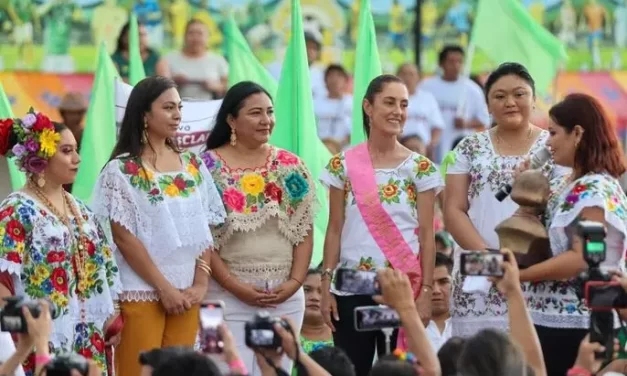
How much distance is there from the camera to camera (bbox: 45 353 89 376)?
6.86 meters

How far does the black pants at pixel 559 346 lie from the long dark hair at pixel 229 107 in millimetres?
2060

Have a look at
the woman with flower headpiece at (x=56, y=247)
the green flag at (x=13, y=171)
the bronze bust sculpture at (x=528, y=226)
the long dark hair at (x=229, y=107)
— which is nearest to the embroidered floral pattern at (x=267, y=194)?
the long dark hair at (x=229, y=107)

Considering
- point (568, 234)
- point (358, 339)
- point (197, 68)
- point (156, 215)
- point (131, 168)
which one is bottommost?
point (358, 339)

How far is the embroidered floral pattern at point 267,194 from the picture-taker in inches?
393

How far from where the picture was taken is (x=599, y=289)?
7.74 meters

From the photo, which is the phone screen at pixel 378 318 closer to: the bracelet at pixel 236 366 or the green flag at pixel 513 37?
the bracelet at pixel 236 366

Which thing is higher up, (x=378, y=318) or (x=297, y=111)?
(x=297, y=111)

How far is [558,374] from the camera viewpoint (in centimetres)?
898

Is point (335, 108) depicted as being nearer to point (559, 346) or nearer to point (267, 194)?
point (267, 194)

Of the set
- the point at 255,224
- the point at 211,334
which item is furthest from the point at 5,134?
the point at 211,334

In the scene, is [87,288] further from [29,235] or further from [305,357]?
[305,357]

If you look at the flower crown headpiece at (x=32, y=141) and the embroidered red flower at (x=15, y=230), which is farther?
the flower crown headpiece at (x=32, y=141)

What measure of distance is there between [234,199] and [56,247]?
43.5 inches

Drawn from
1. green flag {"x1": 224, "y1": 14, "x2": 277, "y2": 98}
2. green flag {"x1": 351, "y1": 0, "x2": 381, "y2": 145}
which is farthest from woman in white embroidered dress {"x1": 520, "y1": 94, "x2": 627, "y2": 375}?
green flag {"x1": 224, "y1": 14, "x2": 277, "y2": 98}
